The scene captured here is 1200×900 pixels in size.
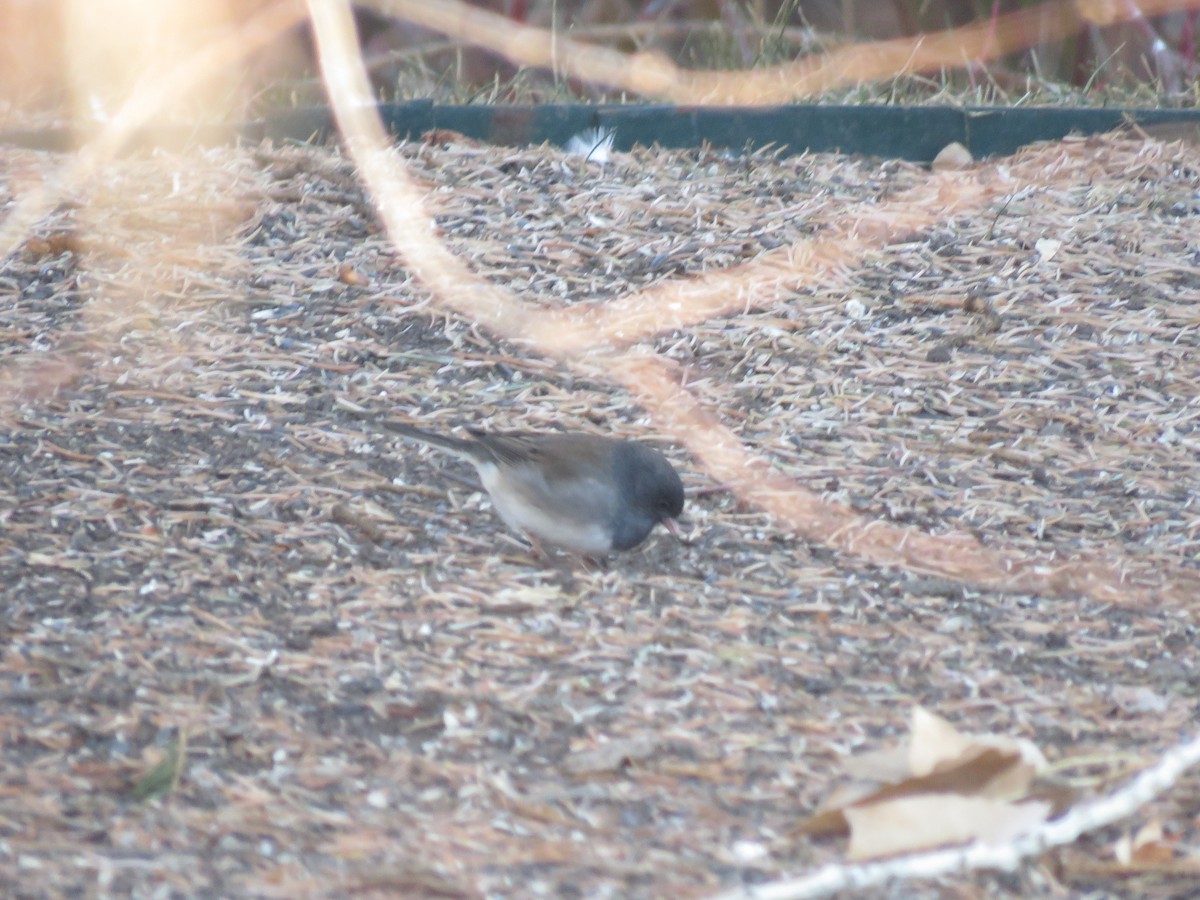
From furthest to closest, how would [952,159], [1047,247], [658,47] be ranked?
[658,47], [952,159], [1047,247]

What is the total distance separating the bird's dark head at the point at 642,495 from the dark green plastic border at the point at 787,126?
7.78 ft

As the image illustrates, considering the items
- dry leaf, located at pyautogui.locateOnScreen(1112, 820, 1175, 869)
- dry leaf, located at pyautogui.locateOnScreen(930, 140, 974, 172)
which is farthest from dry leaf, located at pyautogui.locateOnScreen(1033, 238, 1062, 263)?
dry leaf, located at pyautogui.locateOnScreen(1112, 820, 1175, 869)

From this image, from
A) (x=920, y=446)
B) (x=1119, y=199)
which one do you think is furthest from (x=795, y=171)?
(x=920, y=446)

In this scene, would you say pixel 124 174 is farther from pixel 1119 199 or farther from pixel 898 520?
pixel 1119 199

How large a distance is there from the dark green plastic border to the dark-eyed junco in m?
2.24

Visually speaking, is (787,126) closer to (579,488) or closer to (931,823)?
(579,488)

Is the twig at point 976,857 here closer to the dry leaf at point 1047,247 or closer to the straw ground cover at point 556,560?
the straw ground cover at point 556,560

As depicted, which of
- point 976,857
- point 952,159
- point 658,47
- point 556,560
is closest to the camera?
point 976,857

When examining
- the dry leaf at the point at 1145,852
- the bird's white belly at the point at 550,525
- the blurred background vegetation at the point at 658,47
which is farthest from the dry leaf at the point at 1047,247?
the dry leaf at the point at 1145,852

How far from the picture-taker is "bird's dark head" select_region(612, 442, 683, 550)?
3.38 m

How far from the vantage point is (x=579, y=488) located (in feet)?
11.3

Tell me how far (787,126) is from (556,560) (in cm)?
259

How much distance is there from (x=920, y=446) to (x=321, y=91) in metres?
3.44

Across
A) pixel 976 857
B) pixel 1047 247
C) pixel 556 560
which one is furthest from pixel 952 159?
pixel 976 857
